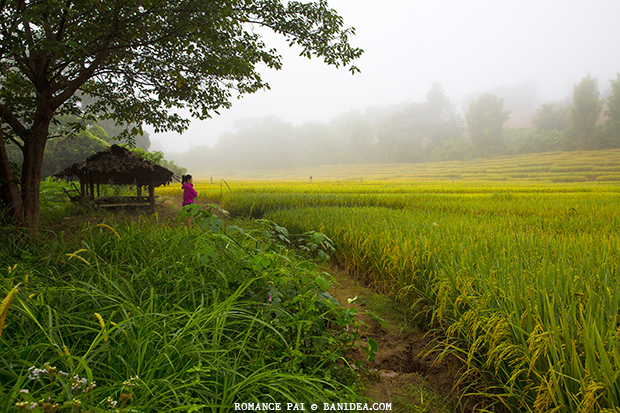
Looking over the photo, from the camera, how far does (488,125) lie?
48.8 m

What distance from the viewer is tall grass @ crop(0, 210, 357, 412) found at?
3.99ft

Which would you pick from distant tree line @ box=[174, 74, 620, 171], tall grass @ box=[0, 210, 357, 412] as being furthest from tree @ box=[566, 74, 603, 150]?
tall grass @ box=[0, 210, 357, 412]

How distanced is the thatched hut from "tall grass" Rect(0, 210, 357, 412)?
5153 millimetres

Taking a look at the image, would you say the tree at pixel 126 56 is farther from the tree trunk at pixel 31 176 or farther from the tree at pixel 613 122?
the tree at pixel 613 122

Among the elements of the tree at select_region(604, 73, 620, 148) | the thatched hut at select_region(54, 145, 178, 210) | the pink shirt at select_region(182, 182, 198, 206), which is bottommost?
the pink shirt at select_region(182, 182, 198, 206)

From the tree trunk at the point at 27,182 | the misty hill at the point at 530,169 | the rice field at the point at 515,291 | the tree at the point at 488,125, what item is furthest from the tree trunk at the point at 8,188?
the tree at the point at 488,125

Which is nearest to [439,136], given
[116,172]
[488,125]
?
[488,125]

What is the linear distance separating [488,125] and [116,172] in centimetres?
5565

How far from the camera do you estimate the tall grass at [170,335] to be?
3.99 feet

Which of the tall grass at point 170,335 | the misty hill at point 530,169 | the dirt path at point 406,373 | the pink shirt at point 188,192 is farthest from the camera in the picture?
the misty hill at point 530,169

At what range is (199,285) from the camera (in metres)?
2.24

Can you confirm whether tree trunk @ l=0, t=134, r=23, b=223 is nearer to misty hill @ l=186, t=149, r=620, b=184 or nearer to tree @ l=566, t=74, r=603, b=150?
misty hill @ l=186, t=149, r=620, b=184

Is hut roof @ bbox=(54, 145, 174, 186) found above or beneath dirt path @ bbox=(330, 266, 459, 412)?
above

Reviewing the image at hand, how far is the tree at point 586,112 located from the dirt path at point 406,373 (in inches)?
2123
